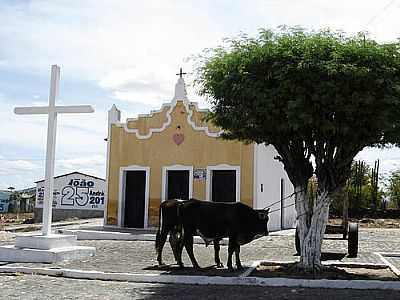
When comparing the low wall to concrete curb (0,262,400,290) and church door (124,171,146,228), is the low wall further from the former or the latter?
concrete curb (0,262,400,290)

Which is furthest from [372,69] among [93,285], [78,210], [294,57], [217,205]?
[78,210]

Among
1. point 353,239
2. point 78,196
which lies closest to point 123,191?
point 353,239

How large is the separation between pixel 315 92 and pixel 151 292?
4.34 m

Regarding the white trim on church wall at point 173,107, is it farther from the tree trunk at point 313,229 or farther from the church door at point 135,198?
the tree trunk at point 313,229

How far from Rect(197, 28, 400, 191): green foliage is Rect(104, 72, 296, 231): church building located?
1065cm

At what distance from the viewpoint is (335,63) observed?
1040cm

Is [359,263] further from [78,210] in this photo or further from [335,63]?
[78,210]

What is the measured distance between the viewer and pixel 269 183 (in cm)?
2441

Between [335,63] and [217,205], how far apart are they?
3.96 metres

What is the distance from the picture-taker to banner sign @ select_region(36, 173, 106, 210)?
36875 millimetres

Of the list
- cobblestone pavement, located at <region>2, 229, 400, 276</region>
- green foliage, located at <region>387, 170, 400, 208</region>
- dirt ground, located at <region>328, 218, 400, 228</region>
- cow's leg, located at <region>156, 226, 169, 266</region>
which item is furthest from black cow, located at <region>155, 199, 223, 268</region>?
green foliage, located at <region>387, 170, 400, 208</region>

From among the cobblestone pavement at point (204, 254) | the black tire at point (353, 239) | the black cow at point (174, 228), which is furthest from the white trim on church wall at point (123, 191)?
the black cow at point (174, 228)

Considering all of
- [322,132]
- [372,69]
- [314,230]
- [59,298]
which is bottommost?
[59,298]

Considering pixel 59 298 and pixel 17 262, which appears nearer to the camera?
pixel 59 298
